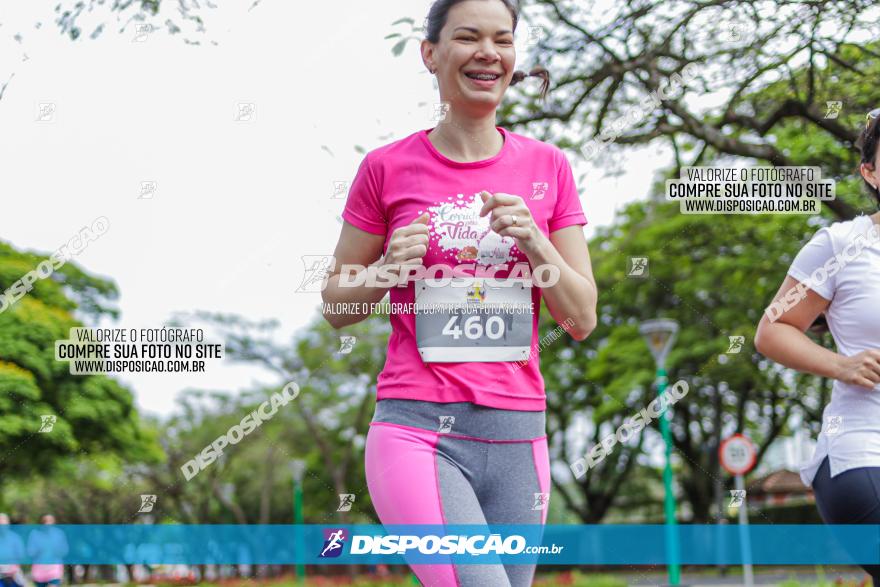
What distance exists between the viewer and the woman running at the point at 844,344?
215 centimetres

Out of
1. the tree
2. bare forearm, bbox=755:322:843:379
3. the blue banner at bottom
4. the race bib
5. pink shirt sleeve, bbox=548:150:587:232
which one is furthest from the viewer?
the tree

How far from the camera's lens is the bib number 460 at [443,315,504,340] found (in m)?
1.96

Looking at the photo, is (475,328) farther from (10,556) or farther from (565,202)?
(10,556)

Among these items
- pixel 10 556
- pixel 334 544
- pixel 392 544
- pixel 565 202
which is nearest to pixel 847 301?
pixel 565 202

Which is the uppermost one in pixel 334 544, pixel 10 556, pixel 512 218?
pixel 512 218

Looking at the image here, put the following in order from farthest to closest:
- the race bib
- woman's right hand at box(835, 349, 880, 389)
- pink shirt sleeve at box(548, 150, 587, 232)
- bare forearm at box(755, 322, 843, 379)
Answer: bare forearm at box(755, 322, 843, 379) < woman's right hand at box(835, 349, 880, 389) < pink shirt sleeve at box(548, 150, 587, 232) < the race bib

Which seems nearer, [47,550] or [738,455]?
[47,550]

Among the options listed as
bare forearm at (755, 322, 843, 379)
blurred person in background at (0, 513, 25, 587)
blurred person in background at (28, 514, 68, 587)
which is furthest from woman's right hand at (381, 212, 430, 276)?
blurred person in background at (0, 513, 25, 587)

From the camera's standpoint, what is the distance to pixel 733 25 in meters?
7.50

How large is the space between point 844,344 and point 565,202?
2.62 feet

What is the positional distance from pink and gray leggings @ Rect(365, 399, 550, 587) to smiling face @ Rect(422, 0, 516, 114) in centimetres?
63

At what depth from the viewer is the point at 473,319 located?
6.52 ft

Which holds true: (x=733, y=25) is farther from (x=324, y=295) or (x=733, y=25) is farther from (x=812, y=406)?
(x=812, y=406)

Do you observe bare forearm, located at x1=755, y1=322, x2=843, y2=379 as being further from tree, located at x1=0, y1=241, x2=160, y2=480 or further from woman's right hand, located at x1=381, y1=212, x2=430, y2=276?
tree, located at x1=0, y1=241, x2=160, y2=480
